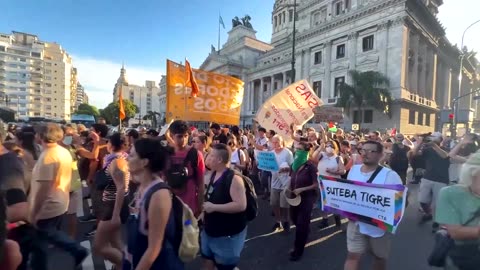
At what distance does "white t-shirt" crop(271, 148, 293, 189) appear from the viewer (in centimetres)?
557

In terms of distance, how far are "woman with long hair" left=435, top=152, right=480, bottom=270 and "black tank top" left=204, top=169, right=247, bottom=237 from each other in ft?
5.41

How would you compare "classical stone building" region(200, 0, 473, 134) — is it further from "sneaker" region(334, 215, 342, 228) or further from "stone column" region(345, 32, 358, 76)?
"sneaker" region(334, 215, 342, 228)

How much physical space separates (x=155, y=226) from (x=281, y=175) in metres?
4.02

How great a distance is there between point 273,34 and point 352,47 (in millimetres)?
33494

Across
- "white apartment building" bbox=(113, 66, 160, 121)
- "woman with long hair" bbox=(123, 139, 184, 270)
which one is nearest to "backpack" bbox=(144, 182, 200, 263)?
"woman with long hair" bbox=(123, 139, 184, 270)

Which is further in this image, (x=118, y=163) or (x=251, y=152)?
(x=251, y=152)

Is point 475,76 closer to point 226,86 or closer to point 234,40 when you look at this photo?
point 234,40

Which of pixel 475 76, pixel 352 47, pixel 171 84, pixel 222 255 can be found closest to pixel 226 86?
pixel 171 84

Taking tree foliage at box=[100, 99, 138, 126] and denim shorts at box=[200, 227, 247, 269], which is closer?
denim shorts at box=[200, 227, 247, 269]

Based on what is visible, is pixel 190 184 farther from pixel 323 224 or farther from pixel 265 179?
pixel 265 179

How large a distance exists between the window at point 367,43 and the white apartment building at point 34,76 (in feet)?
313

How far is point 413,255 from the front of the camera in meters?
4.52

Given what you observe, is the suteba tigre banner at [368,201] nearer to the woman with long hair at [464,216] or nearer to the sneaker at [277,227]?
the woman with long hair at [464,216]

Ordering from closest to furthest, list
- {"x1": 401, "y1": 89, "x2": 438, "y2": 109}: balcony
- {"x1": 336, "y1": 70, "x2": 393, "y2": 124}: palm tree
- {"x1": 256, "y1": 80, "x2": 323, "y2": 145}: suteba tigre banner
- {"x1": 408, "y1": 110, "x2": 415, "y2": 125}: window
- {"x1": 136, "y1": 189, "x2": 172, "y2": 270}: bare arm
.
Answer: {"x1": 136, "y1": 189, "x2": 172, "y2": 270}: bare arm < {"x1": 256, "y1": 80, "x2": 323, "y2": 145}: suteba tigre banner < {"x1": 336, "y1": 70, "x2": 393, "y2": 124}: palm tree < {"x1": 401, "y1": 89, "x2": 438, "y2": 109}: balcony < {"x1": 408, "y1": 110, "x2": 415, "y2": 125}: window
